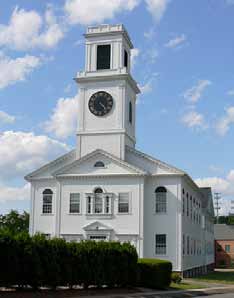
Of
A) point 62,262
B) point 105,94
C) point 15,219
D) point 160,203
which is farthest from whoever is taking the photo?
point 15,219

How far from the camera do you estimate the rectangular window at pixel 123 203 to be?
149 ft

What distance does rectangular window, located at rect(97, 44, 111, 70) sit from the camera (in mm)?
49844

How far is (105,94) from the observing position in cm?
4922

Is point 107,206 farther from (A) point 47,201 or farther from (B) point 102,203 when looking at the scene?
(A) point 47,201

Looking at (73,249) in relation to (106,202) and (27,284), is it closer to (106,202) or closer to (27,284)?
(27,284)

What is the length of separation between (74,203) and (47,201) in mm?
2720

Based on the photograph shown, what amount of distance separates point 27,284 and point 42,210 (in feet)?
76.1

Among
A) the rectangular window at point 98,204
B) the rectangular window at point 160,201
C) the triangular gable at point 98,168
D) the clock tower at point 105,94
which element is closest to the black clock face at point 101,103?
the clock tower at point 105,94

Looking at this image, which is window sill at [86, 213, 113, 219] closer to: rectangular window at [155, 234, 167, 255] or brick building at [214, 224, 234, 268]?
rectangular window at [155, 234, 167, 255]

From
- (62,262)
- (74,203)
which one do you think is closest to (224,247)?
(74,203)

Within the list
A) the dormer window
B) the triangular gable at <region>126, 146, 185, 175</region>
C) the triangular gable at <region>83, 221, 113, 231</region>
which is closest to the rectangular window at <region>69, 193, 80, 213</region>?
the triangular gable at <region>83, 221, 113, 231</region>

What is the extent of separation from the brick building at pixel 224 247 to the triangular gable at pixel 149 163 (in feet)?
162

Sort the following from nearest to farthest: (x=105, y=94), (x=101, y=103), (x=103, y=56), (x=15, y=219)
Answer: (x=101, y=103) < (x=105, y=94) < (x=103, y=56) < (x=15, y=219)

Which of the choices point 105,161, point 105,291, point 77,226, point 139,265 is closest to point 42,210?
point 77,226
